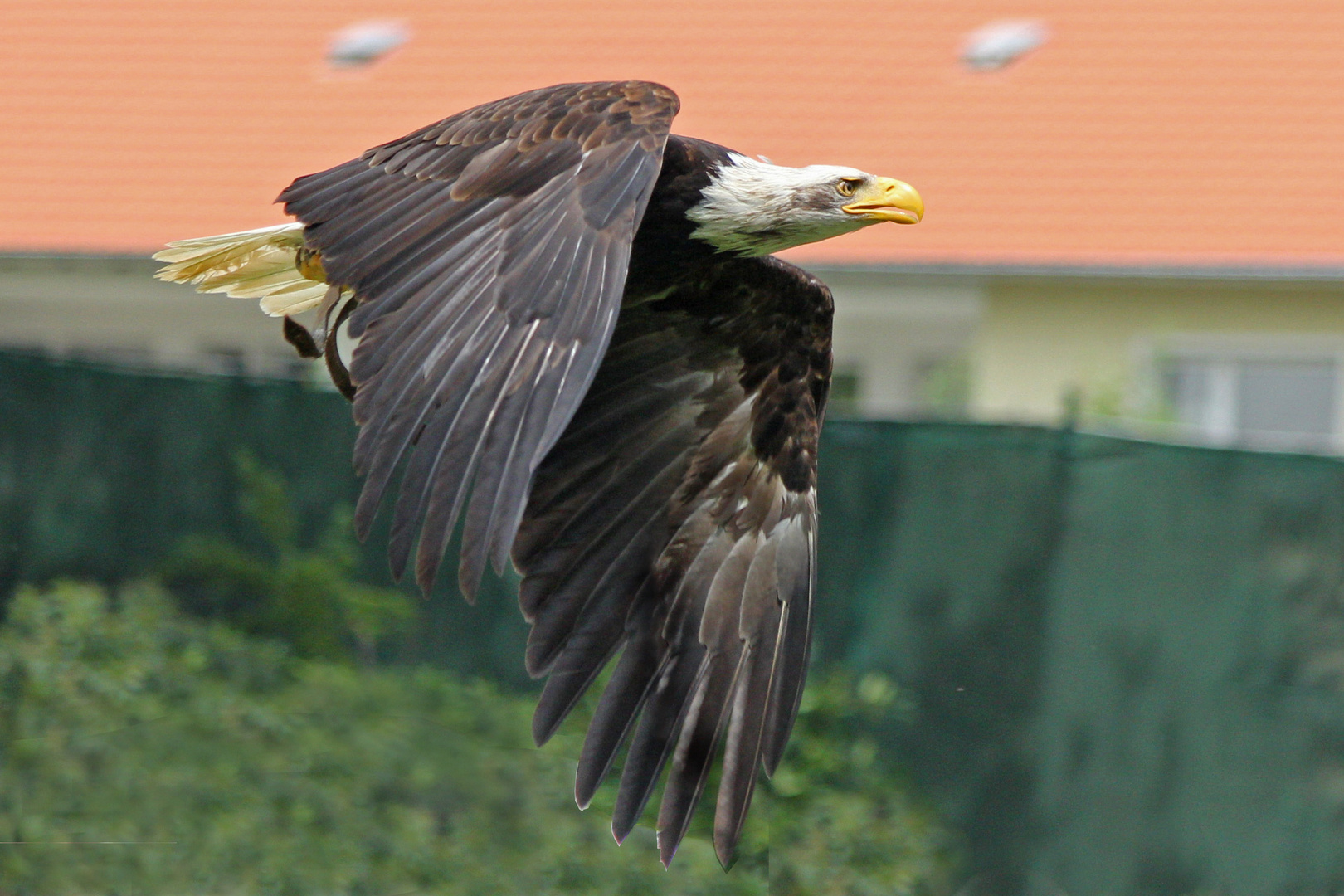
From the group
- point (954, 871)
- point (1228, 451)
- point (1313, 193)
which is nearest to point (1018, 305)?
point (1313, 193)

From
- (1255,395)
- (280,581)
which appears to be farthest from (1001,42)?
(280,581)

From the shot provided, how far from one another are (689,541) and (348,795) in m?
2.45

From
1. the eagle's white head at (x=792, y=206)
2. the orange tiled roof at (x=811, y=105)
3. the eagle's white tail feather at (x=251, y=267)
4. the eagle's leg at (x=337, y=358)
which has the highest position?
the orange tiled roof at (x=811, y=105)

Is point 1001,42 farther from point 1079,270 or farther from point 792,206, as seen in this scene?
point 792,206

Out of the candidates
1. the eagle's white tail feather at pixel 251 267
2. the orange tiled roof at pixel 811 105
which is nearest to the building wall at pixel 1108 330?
the orange tiled roof at pixel 811 105

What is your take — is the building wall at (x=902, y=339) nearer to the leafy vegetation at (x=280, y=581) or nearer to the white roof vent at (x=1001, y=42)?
the white roof vent at (x=1001, y=42)

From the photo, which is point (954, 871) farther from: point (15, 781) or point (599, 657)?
point (15, 781)

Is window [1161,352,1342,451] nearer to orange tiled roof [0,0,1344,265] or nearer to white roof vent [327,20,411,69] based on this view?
orange tiled roof [0,0,1344,265]

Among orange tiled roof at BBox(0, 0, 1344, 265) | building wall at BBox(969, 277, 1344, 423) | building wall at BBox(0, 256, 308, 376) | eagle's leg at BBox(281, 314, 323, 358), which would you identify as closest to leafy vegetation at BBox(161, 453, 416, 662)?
eagle's leg at BBox(281, 314, 323, 358)

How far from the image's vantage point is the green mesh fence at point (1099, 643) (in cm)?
627

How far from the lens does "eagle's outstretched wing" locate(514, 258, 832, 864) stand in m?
4.44

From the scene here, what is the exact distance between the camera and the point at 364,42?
1329 cm

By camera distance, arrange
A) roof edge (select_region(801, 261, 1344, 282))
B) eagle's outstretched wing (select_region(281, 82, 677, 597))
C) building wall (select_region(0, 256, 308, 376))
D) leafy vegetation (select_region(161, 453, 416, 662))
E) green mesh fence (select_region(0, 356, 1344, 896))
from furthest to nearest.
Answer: building wall (select_region(0, 256, 308, 376)) < roof edge (select_region(801, 261, 1344, 282)) < leafy vegetation (select_region(161, 453, 416, 662)) < green mesh fence (select_region(0, 356, 1344, 896)) < eagle's outstretched wing (select_region(281, 82, 677, 597))

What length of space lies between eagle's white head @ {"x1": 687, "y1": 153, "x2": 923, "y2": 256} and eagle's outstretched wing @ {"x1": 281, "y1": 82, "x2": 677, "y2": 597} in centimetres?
54
